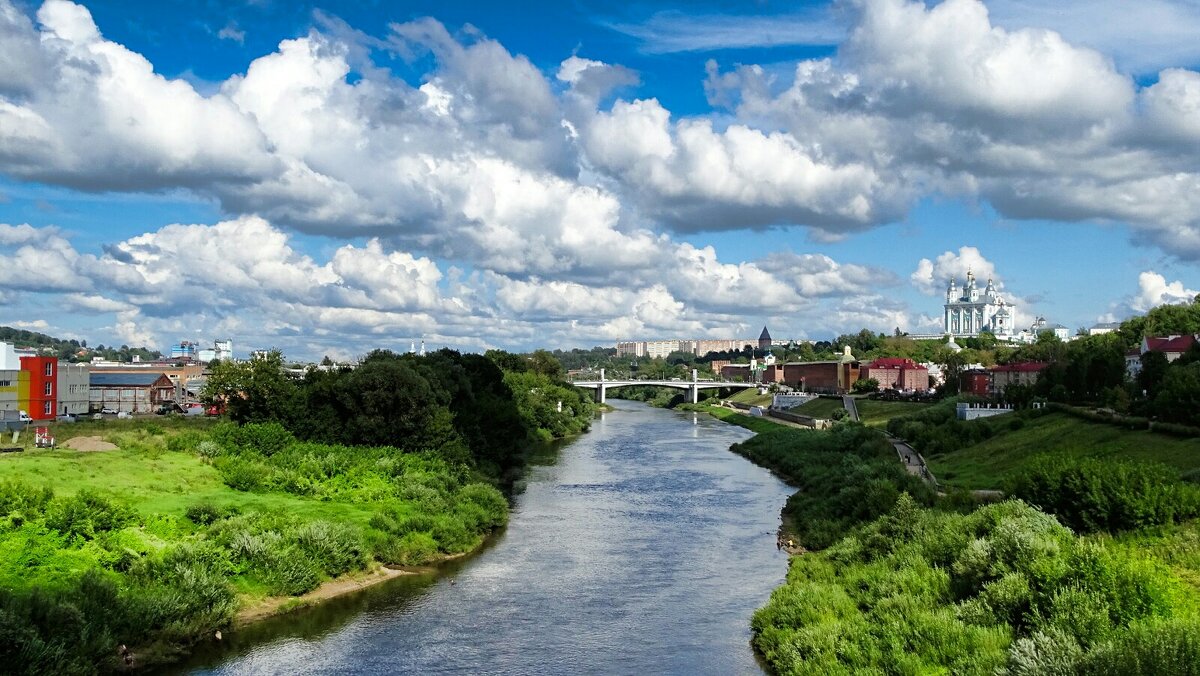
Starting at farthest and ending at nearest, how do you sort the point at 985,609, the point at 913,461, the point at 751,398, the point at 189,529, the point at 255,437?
1. the point at 751,398
2. the point at 913,461
3. the point at 255,437
4. the point at 189,529
5. the point at 985,609

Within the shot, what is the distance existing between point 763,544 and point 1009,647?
21679 millimetres

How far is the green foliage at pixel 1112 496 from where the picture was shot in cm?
2748

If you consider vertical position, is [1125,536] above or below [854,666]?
above

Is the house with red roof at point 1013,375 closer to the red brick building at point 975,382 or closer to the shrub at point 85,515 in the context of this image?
the red brick building at point 975,382

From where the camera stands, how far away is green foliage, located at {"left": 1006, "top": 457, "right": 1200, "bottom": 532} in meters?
27.5

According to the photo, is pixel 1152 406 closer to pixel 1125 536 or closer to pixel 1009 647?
pixel 1125 536

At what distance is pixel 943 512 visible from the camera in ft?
111

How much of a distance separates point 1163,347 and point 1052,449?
68801 millimetres

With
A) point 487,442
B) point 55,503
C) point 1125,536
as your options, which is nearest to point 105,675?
point 55,503

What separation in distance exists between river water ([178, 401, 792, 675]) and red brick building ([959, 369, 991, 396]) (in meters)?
88.9

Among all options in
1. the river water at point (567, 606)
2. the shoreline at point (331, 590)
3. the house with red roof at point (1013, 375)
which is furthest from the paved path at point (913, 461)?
the house with red roof at point (1013, 375)

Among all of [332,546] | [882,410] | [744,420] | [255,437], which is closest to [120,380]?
[255,437]

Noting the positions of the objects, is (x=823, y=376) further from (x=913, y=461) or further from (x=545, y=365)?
(x=913, y=461)

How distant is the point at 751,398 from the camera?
590ft
